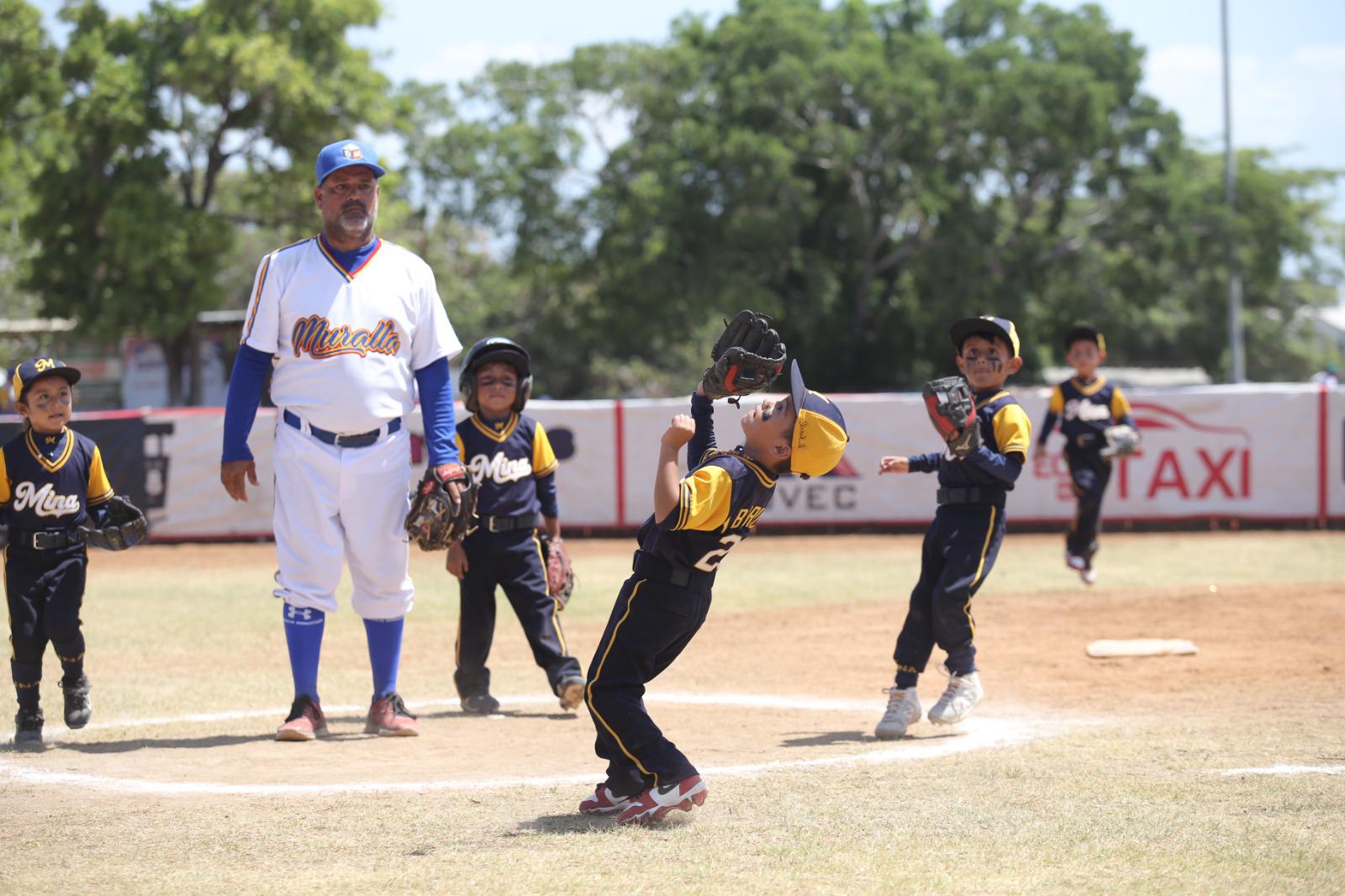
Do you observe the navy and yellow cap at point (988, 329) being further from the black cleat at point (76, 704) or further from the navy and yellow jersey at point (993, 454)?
the black cleat at point (76, 704)

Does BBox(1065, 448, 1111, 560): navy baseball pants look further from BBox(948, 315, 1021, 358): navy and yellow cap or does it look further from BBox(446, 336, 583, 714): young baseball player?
BBox(446, 336, 583, 714): young baseball player

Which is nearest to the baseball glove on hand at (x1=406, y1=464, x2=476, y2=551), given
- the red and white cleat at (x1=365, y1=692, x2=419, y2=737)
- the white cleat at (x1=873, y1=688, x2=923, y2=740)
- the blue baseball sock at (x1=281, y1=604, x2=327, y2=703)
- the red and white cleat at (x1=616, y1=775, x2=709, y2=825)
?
the blue baseball sock at (x1=281, y1=604, x2=327, y2=703)

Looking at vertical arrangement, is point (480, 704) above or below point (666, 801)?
below

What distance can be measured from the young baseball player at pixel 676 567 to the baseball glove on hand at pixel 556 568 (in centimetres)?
248

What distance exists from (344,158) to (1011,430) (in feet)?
11.0

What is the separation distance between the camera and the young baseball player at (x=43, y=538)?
6.46 m

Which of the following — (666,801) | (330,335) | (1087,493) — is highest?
(330,335)

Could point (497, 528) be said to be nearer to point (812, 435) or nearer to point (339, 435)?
point (339, 435)

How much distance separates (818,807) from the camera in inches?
190

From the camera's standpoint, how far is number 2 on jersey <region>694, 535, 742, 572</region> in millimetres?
4824

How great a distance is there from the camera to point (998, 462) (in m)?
6.45

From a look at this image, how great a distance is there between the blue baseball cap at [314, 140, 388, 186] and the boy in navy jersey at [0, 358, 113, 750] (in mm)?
1659

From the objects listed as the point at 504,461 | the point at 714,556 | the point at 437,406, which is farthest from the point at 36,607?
the point at 714,556

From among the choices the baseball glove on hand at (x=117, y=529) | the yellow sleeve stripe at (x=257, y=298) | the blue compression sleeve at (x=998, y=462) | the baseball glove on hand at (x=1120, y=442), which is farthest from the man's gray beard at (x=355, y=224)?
the baseball glove on hand at (x=1120, y=442)
